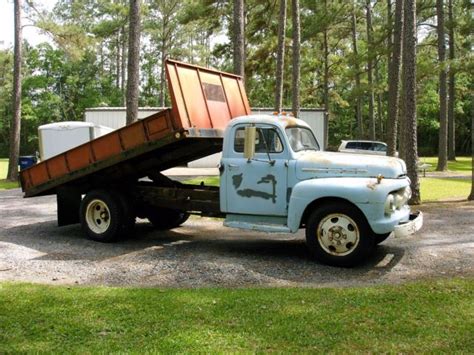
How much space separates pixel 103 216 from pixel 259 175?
11.0 feet

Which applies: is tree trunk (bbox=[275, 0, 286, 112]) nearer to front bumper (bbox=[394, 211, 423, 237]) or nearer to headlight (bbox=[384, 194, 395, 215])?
front bumper (bbox=[394, 211, 423, 237])

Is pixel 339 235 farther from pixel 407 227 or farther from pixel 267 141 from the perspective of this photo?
pixel 267 141

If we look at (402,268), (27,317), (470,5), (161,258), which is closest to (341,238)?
(402,268)

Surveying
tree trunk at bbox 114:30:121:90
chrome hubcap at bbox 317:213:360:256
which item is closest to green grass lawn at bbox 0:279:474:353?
chrome hubcap at bbox 317:213:360:256

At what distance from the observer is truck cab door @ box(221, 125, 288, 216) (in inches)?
316

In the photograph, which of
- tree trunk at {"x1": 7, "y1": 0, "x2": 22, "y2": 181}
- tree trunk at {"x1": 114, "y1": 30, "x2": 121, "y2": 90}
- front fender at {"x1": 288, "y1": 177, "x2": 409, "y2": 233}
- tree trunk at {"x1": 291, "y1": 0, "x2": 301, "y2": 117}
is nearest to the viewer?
front fender at {"x1": 288, "y1": 177, "x2": 409, "y2": 233}

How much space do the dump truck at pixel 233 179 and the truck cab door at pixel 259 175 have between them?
2 centimetres

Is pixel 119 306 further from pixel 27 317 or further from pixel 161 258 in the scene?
pixel 161 258

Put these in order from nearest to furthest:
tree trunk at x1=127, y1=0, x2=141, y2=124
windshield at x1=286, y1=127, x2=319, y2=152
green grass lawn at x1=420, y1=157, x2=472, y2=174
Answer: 1. windshield at x1=286, y1=127, x2=319, y2=152
2. tree trunk at x1=127, y1=0, x2=141, y2=124
3. green grass lawn at x1=420, y1=157, x2=472, y2=174

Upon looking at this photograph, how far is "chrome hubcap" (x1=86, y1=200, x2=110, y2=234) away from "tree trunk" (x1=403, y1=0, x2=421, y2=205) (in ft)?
26.7

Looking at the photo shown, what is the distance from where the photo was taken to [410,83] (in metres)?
13.8

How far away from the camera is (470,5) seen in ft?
76.6

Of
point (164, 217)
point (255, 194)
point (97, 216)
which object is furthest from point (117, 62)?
point (255, 194)

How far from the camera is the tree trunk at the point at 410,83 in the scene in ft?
44.5
